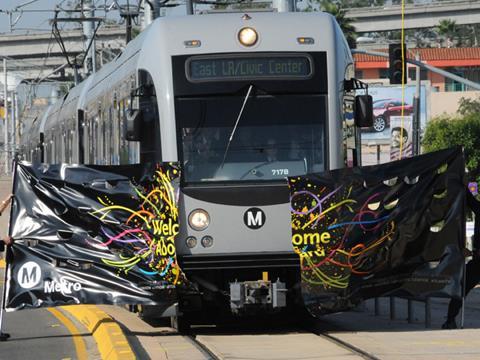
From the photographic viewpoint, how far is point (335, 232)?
1325 cm

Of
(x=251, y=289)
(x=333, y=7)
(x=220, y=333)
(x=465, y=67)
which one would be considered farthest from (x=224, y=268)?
(x=465, y=67)

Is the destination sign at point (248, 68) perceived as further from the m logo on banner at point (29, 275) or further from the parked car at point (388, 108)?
the parked car at point (388, 108)

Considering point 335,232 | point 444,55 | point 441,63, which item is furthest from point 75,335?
point 444,55

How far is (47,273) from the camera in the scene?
1324cm

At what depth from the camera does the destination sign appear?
44.1ft

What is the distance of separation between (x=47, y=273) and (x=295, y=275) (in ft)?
8.77

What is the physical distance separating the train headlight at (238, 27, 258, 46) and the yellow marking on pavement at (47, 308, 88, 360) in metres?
3.73

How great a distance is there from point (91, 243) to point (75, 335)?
1.67 m

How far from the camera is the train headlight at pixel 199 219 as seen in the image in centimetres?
1299

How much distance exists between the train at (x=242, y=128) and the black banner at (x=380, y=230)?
0.76 feet

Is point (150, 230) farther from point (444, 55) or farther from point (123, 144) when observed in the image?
point (444, 55)

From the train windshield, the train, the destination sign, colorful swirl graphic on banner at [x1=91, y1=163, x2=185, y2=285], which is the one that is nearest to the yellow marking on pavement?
colorful swirl graphic on banner at [x1=91, y1=163, x2=185, y2=285]

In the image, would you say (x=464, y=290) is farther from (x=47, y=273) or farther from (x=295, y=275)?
(x=47, y=273)

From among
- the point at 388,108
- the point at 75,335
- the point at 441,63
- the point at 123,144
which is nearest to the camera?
the point at 75,335
